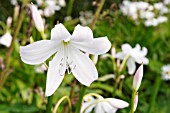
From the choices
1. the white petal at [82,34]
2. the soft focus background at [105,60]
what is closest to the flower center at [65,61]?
the white petal at [82,34]

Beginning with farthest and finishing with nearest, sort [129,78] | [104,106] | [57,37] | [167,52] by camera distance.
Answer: [167,52], [129,78], [104,106], [57,37]

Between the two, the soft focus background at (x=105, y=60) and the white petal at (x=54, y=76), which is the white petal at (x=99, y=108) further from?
the soft focus background at (x=105, y=60)

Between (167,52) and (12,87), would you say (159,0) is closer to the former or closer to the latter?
(167,52)

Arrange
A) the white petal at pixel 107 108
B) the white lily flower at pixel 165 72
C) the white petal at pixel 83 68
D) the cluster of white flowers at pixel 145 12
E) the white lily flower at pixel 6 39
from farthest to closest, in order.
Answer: the cluster of white flowers at pixel 145 12, the white lily flower at pixel 165 72, the white lily flower at pixel 6 39, the white petal at pixel 107 108, the white petal at pixel 83 68

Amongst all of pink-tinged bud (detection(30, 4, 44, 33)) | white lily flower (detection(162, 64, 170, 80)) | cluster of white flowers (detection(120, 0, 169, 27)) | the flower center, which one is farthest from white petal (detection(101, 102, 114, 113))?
cluster of white flowers (detection(120, 0, 169, 27))

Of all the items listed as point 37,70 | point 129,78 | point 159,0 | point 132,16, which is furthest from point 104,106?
point 159,0

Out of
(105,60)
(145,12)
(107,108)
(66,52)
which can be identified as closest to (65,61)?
(66,52)
